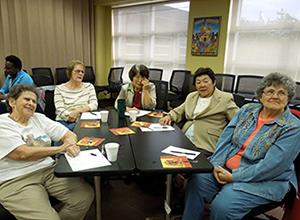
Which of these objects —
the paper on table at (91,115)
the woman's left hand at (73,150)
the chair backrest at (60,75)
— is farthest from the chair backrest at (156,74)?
the woman's left hand at (73,150)

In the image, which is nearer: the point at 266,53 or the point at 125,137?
the point at 125,137

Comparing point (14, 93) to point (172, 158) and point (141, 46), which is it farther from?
point (141, 46)

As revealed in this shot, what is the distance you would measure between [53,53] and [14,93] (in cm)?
406

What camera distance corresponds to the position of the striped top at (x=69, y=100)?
262 centimetres

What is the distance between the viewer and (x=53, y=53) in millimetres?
5344

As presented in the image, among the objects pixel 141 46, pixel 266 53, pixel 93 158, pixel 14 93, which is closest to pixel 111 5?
pixel 141 46

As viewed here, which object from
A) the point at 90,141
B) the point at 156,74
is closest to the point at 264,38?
the point at 156,74

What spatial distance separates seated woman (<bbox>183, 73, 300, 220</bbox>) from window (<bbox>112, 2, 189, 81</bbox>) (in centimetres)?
362

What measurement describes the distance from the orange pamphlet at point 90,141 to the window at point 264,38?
351 centimetres

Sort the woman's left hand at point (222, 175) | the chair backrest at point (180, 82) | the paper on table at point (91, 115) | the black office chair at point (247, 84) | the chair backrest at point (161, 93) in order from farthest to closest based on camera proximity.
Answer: the chair backrest at point (180, 82) → the black office chair at point (247, 84) → the chair backrest at point (161, 93) → the paper on table at point (91, 115) → the woman's left hand at point (222, 175)

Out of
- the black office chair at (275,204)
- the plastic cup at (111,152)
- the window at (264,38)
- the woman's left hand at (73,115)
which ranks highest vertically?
the window at (264,38)

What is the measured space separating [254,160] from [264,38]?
10.6 feet

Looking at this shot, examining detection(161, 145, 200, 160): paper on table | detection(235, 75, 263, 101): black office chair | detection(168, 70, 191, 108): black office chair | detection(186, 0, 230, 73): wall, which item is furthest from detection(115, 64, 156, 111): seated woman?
detection(186, 0, 230, 73): wall

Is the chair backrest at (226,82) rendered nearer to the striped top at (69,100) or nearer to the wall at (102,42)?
the striped top at (69,100)
